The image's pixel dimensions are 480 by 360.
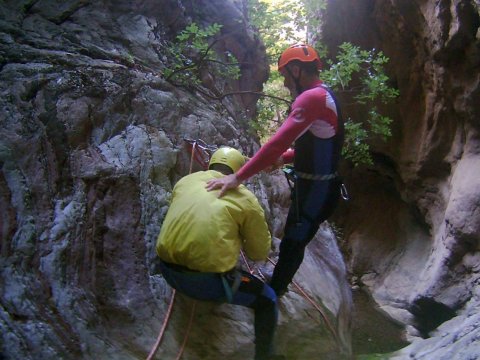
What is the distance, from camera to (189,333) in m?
2.94

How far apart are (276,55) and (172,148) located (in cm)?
370

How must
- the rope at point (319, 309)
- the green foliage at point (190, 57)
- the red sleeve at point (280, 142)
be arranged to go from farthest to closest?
the green foliage at point (190, 57), the rope at point (319, 309), the red sleeve at point (280, 142)

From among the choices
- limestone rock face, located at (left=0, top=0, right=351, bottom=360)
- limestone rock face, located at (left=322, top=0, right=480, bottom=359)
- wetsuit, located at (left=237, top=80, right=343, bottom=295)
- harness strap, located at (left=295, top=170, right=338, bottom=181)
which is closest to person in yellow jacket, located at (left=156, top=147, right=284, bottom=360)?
limestone rock face, located at (left=0, top=0, right=351, bottom=360)

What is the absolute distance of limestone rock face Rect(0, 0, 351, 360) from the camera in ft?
8.15

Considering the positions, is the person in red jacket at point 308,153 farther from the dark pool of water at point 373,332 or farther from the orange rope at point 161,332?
the dark pool of water at point 373,332

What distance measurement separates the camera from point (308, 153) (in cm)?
315

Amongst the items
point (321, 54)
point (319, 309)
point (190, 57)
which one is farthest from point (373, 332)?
point (321, 54)

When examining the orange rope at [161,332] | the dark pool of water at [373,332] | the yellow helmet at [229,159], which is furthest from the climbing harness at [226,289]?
the dark pool of water at [373,332]

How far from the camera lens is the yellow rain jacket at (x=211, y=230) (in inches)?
95.7

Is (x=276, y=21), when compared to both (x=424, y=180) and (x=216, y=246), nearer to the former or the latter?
(x=424, y=180)

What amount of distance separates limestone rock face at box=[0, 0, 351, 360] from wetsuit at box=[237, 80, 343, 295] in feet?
2.03

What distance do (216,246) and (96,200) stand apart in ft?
3.75

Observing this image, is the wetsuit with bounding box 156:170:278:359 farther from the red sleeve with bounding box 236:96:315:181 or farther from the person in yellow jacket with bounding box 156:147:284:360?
the red sleeve with bounding box 236:96:315:181

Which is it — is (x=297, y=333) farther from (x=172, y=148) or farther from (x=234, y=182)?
(x=172, y=148)
